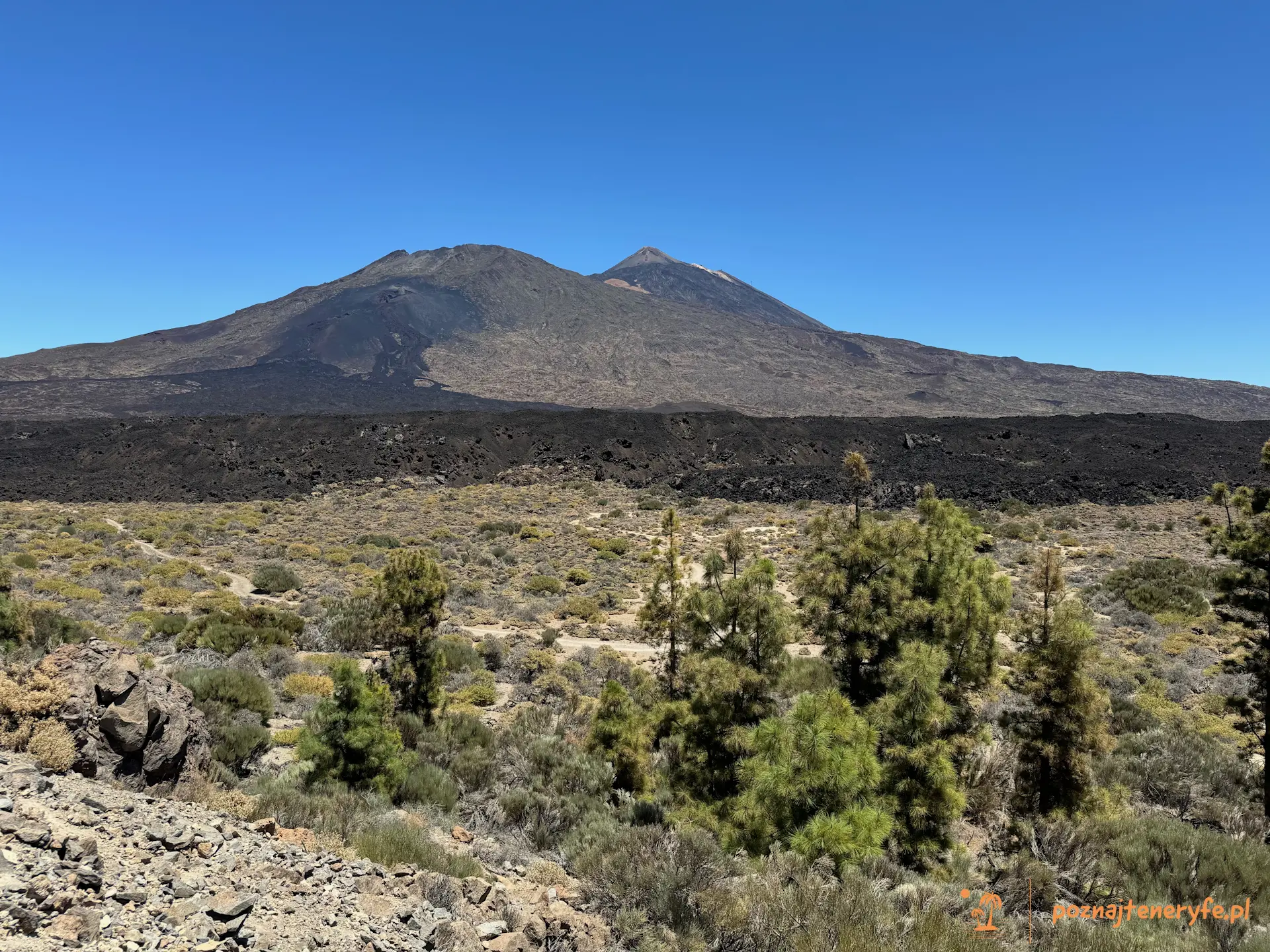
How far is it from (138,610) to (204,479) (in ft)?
120

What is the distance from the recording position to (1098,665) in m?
13.4

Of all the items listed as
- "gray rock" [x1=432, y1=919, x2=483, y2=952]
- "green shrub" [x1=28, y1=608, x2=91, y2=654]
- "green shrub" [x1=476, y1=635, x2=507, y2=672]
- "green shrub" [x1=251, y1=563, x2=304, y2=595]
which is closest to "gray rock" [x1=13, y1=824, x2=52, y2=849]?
"gray rock" [x1=432, y1=919, x2=483, y2=952]

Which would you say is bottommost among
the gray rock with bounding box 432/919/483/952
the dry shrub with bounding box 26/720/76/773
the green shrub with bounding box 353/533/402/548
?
the green shrub with bounding box 353/533/402/548

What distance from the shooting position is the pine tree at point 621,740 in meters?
A: 7.81

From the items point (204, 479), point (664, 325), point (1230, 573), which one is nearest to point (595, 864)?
point (1230, 573)

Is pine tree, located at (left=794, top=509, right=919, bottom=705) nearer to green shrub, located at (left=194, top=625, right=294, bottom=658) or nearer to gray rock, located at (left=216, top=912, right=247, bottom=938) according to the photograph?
gray rock, located at (left=216, top=912, right=247, bottom=938)

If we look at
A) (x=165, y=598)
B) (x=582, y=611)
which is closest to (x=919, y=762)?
(x=582, y=611)

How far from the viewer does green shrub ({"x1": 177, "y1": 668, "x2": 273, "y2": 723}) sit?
8625 mm

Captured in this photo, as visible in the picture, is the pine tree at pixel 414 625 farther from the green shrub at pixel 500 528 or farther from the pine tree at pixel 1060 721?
the green shrub at pixel 500 528

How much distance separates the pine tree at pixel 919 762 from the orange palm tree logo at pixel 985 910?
862 millimetres

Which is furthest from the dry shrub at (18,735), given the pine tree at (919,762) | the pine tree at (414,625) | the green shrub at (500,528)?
the green shrub at (500,528)

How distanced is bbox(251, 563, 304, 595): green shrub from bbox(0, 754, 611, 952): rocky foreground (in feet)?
50.0

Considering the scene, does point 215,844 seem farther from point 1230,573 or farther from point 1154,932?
point 1230,573

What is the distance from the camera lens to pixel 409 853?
4.79m
